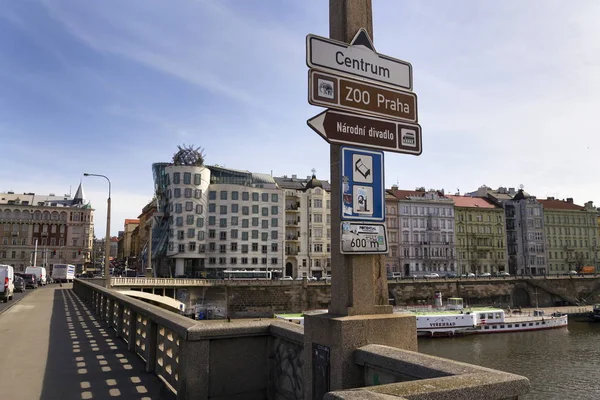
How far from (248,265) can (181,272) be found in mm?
11002

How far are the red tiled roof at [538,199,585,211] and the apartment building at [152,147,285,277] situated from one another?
60493mm

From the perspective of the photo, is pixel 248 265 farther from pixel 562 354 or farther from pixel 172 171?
pixel 562 354

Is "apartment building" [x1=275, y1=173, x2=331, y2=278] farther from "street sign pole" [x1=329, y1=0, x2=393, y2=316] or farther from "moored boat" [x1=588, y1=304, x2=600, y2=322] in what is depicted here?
"street sign pole" [x1=329, y1=0, x2=393, y2=316]

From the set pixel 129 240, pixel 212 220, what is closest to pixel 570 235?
pixel 212 220

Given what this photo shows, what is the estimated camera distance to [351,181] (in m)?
4.73

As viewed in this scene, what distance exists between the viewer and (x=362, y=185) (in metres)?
4.79

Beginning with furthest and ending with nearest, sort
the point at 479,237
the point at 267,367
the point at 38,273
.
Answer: the point at 479,237 → the point at 38,273 → the point at 267,367

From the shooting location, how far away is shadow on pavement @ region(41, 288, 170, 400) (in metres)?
6.98

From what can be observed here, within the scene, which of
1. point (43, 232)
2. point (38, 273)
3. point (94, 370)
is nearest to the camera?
point (94, 370)

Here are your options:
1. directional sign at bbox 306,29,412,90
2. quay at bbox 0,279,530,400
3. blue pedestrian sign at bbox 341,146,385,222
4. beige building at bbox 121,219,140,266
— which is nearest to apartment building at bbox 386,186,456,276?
quay at bbox 0,279,530,400

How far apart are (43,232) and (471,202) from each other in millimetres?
92582

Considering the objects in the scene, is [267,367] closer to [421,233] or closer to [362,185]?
[362,185]

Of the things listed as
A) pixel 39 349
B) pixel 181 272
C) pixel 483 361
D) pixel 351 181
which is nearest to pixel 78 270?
pixel 181 272

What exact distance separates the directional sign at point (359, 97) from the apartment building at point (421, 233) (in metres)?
80.3
